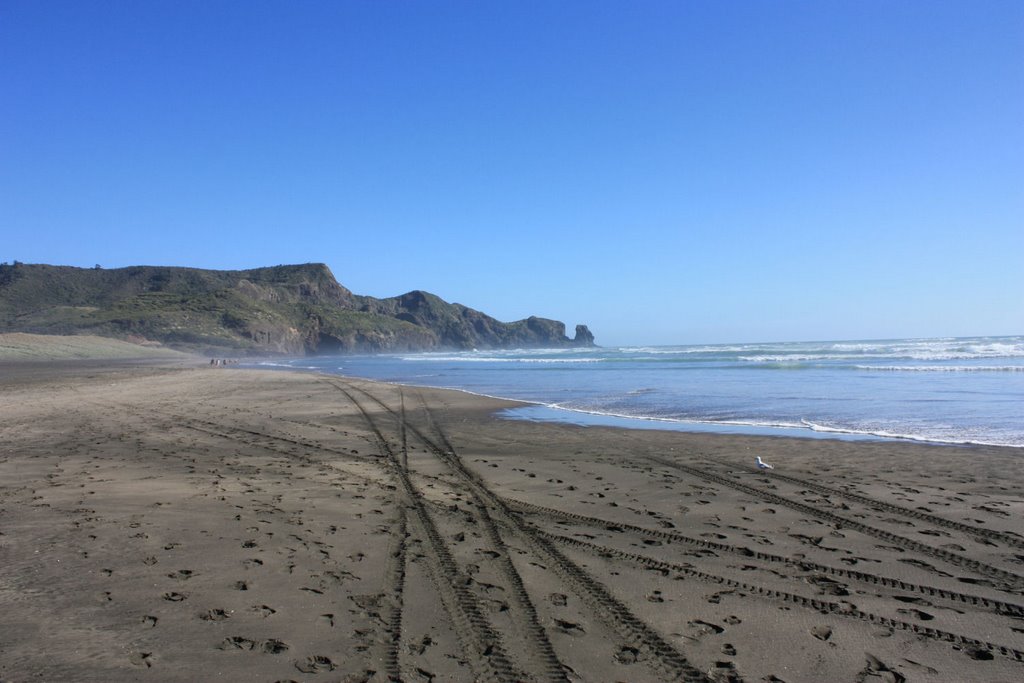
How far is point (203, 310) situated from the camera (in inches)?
4213

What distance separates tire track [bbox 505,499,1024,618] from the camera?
14.7 feet

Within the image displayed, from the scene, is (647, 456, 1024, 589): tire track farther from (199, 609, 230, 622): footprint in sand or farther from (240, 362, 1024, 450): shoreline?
(199, 609, 230, 622): footprint in sand

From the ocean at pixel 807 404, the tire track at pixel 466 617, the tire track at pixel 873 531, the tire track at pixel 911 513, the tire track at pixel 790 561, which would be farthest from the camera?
the ocean at pixel 807 404

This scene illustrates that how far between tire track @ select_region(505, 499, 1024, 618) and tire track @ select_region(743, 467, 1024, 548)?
1.72 m

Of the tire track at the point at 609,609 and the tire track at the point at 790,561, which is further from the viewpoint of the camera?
the tire track at the point at 790,561

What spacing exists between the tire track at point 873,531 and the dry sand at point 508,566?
3cm

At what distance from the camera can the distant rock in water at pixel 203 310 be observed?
3634 inches

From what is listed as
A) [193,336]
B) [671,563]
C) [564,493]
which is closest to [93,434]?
[564,493]

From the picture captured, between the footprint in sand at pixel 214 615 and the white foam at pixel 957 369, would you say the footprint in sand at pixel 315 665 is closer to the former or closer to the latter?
the footprint in sand at pixel 214 615

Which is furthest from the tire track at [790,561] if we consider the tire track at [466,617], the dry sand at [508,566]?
the tire track at [466,617]

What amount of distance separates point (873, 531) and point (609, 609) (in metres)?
3.54

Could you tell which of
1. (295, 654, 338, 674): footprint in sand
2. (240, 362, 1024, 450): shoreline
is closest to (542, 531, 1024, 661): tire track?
(295, 654, 338, 674): footprint in sand

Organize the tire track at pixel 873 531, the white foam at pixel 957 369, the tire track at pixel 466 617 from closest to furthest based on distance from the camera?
the tire track at pixel 466 617 < the tire track at pixel 873 531 < the white foam at pixel 957 369

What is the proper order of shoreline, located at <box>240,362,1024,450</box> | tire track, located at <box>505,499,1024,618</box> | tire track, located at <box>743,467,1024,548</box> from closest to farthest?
tire track, located at <box>505,499,1024,618</box>, tire track, located at <box>743,467,1024,548</box>, shoreline, located at <box>240,362,1024,450</box>
